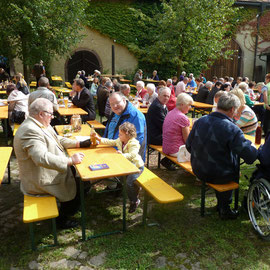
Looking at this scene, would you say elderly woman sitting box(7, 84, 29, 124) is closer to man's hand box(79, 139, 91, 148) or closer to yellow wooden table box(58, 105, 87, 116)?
yellow wooden table box(58, 105, 87, 116)

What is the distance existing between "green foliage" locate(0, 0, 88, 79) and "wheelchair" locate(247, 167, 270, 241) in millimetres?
9238

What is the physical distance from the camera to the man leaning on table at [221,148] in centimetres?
299

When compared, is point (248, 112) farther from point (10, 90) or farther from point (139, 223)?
point (10, 90)

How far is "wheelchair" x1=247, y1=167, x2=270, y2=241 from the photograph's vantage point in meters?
2.89

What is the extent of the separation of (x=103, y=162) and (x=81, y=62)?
611 inches

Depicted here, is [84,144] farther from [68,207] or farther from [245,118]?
[245,118]

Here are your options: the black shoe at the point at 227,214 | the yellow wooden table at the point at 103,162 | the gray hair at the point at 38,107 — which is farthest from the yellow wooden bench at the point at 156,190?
the gray hair at the point at 38,107

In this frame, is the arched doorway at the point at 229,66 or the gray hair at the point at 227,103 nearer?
the gray hair at the point at 227,103

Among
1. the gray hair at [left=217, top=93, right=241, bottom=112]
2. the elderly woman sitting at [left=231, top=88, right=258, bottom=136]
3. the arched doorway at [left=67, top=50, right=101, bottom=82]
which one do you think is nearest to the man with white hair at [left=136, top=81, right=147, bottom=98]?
the elderly woman sitting at [left=231, top=88, right=258, bottom=136]

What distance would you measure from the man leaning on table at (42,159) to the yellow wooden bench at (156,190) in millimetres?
773

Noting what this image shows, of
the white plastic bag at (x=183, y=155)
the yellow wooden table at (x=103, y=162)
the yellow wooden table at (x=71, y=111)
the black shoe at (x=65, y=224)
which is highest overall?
the yellow wooden table at (x=71, y=111)

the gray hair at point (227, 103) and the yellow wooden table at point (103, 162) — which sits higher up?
the gray hair at point (227, 103)

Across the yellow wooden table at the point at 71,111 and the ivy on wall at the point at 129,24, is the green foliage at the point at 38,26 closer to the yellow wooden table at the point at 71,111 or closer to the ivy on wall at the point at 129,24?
the yellow wooden table at the point at 71,111

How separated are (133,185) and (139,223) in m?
0.44
